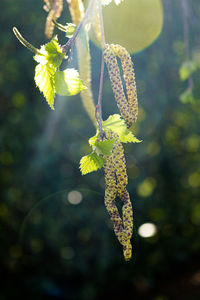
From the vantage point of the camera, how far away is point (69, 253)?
4027 millimetres

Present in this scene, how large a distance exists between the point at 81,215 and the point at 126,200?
3.04 metres

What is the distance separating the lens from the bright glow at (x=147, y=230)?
415 centimetres

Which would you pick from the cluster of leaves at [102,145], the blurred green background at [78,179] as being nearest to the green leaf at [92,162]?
the cluster of leaves at [102,145]

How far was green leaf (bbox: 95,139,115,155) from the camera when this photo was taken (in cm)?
87

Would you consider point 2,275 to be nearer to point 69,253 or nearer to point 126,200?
point 69,253

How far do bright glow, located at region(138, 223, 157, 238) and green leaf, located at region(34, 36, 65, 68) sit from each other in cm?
341

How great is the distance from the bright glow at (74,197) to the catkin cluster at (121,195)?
117 inches

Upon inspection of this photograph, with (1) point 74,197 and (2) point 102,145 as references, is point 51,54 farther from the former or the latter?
(1) point 74,197

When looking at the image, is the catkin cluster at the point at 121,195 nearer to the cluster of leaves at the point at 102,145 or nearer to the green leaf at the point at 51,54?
the cluster of leaves at the point at 102,145

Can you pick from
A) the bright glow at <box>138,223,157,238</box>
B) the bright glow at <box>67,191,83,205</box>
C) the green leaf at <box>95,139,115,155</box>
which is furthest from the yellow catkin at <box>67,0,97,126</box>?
the bright glow at <box>138,223,157,238</box>

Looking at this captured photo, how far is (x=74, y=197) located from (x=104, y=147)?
308 cm

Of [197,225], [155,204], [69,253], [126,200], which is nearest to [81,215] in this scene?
[69,253]

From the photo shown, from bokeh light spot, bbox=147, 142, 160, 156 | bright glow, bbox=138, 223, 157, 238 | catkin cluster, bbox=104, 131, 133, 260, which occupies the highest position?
bokeh light spot, bbox=147, 142, 160, 156

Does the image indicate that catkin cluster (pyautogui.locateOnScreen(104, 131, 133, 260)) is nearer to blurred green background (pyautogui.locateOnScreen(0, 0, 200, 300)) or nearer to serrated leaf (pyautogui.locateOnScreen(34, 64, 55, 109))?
serrated leaf (pyautogui.locateOnScreen(34, 64, 55, 109))
